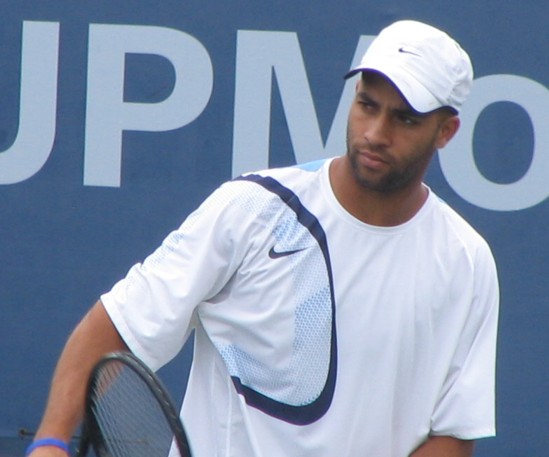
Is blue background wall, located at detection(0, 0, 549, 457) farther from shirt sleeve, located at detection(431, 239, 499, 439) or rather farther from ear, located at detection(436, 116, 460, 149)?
shirt sleeve, located at detection(431, 239, 499, 439)

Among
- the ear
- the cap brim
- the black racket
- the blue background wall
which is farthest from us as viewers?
the blue background wall

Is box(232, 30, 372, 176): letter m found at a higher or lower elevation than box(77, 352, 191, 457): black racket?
higher

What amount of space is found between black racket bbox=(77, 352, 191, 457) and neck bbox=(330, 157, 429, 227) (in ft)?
1.60

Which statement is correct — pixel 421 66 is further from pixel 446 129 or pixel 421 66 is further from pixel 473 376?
pixel 473 376

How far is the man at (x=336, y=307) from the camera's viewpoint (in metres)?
2.23

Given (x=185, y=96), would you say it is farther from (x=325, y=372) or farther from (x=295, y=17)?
(x=325, y=372)

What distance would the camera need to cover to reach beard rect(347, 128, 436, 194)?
7.34ft

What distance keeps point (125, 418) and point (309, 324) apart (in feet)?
1.15

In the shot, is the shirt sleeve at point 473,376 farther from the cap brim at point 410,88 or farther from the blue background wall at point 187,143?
the blue background wall at point 187,143

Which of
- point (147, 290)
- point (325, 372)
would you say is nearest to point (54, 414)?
point (147, 290)

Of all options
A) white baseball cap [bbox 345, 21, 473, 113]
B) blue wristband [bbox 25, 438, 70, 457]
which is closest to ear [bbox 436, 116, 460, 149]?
white baseball cap [bbox 345, 21, 473, 113]

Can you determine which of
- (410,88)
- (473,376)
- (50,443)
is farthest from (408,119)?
(50,443)

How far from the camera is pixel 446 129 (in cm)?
238

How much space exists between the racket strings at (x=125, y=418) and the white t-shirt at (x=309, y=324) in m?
0.10
